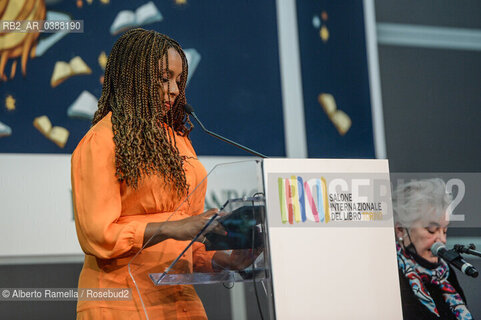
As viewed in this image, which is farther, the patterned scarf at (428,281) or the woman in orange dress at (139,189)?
the patterned scarf at (428,281)

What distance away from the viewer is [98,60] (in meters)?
2.42

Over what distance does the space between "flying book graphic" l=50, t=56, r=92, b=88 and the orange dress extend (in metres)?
1.10

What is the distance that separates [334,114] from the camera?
2.86 meters

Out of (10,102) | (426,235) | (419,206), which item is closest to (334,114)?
(419,206)

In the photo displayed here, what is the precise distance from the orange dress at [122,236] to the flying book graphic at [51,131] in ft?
3.42

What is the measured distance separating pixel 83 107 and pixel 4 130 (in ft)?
1.05

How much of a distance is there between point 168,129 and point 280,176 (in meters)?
0.47

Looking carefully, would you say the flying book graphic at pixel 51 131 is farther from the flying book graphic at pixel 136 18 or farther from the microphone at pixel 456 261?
the microphone at pixel 456 261

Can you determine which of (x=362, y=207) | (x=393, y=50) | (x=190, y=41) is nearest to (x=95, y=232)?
(x=362, y=207)

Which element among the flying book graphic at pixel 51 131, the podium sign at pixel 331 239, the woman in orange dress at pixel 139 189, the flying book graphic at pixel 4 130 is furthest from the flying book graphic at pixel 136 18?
the podium sign at pixel 331 239

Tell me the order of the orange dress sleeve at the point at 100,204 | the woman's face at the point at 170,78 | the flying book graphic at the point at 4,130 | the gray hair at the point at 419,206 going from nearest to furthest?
the orange dress sleeve at the point at 100,204, the woman's face at the point at 170,78, the flying book graphic at the point at 4,130, the gray hair at the point at 419,206

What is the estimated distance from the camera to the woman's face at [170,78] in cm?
144

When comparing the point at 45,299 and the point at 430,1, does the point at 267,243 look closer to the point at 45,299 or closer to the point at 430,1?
the point at 45,299

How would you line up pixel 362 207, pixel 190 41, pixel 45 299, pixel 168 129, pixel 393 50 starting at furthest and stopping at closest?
pixel 393 50 → pixel 190 41 → pixel 45 299 → pixel 168 129 → pixel 362 207
